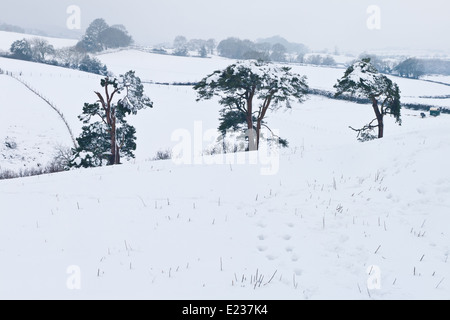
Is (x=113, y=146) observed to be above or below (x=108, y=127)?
below

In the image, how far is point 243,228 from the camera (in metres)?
6.69

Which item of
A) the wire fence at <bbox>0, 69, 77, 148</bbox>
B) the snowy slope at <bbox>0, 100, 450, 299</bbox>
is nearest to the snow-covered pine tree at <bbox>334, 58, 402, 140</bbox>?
the snowy slope at <bbox>0, 100, 450, 299</bbox>

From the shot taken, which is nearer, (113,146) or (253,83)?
(253,83)

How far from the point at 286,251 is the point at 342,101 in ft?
202

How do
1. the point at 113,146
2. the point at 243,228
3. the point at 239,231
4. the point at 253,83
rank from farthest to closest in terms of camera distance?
the point at 113,146, the point at 253,83, the point at 243,228, the point at 239,231

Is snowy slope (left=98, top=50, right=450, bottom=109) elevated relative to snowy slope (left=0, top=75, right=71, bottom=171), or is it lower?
elevated

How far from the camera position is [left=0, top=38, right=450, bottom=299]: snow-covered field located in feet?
16.6

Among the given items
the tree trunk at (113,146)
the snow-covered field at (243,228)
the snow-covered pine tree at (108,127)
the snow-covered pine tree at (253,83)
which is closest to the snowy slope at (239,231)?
the snow-covered field at (243,228)

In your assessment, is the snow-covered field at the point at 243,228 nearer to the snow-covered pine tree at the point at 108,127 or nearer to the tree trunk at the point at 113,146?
the tree trunk at the point at 113,146

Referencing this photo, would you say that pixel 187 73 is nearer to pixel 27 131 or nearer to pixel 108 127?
pixel 27 131

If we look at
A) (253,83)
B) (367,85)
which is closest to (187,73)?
(253,83)

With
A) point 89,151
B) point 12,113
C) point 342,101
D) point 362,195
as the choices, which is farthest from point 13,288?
point 342,101

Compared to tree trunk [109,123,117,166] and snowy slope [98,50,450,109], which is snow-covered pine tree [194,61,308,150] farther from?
snowy slope [98,50,450,109]
